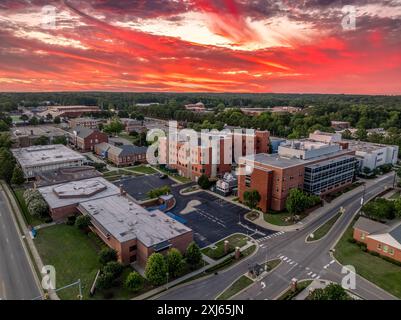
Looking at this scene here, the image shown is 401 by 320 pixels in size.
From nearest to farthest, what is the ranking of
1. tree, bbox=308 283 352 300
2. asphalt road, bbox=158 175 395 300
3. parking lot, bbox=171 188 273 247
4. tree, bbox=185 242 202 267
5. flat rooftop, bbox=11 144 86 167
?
1. tree, bbox=308 283 352 300
2. asphalt road, bbox=158 175 395 300
3. tree, bbox=185 242 202 267
4. parking lot, bbox=171 188 273 247
5. flat rooftop, bbox=11 144 86 167

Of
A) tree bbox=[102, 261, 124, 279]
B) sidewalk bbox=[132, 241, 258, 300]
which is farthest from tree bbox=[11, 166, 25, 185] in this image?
sidewalk bbox=[132, 241, 258, 300]

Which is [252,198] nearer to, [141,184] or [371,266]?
[371,266]

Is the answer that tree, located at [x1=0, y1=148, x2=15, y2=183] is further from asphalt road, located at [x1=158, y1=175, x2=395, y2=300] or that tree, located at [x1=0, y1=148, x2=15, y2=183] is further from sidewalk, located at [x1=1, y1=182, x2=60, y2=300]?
asphalt road, located at [x1=158, y1=175, x2=395, y2=300]

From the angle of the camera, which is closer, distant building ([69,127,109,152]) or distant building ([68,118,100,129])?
distant building ([69,127,109,152])

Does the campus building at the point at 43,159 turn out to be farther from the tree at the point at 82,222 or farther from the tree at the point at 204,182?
the tree at the point at 204,182

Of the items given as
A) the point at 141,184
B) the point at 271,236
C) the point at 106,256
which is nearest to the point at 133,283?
the point at 106,256

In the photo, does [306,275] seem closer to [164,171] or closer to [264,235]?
[264,235]

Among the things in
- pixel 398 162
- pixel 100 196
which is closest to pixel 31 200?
pixel 100 196
